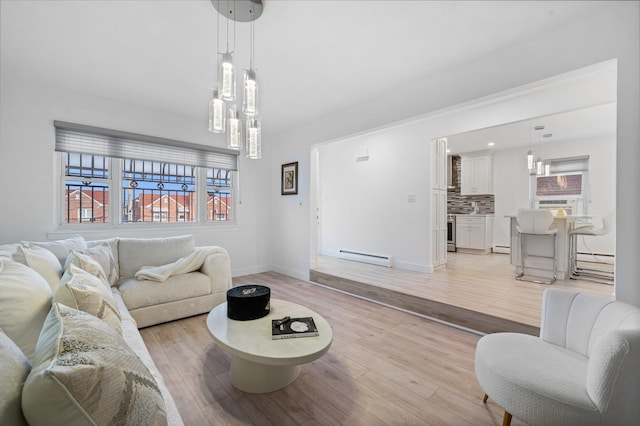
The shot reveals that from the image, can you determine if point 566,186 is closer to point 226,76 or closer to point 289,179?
point 289,179

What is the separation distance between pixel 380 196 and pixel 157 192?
139 inches

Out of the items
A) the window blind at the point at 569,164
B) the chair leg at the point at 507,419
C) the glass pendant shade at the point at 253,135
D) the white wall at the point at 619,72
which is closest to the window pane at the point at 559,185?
the window blind at the point at 569,164

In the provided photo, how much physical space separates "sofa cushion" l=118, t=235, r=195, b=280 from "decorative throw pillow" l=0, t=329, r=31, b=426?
8.32 feet

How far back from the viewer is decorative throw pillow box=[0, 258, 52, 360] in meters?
0.86

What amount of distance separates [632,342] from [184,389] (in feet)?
7.35

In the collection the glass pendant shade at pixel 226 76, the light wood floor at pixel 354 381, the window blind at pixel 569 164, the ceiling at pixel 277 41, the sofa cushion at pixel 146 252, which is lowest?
the light wood floor at pixel 354 381

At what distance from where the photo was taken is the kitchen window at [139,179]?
3.25 meters

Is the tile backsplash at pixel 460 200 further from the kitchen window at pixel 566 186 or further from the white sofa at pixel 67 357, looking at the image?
the white sofa at pixel 67 357

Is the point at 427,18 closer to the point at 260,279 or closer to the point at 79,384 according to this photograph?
the point at 79,384

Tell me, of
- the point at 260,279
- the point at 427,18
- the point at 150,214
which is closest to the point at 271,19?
the point at 427,18

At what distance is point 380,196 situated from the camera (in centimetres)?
483

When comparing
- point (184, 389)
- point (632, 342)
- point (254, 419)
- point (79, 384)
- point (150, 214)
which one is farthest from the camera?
point (150, 214)

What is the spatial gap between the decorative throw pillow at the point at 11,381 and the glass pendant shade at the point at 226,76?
1.51 meters

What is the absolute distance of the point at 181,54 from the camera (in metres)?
2.41
